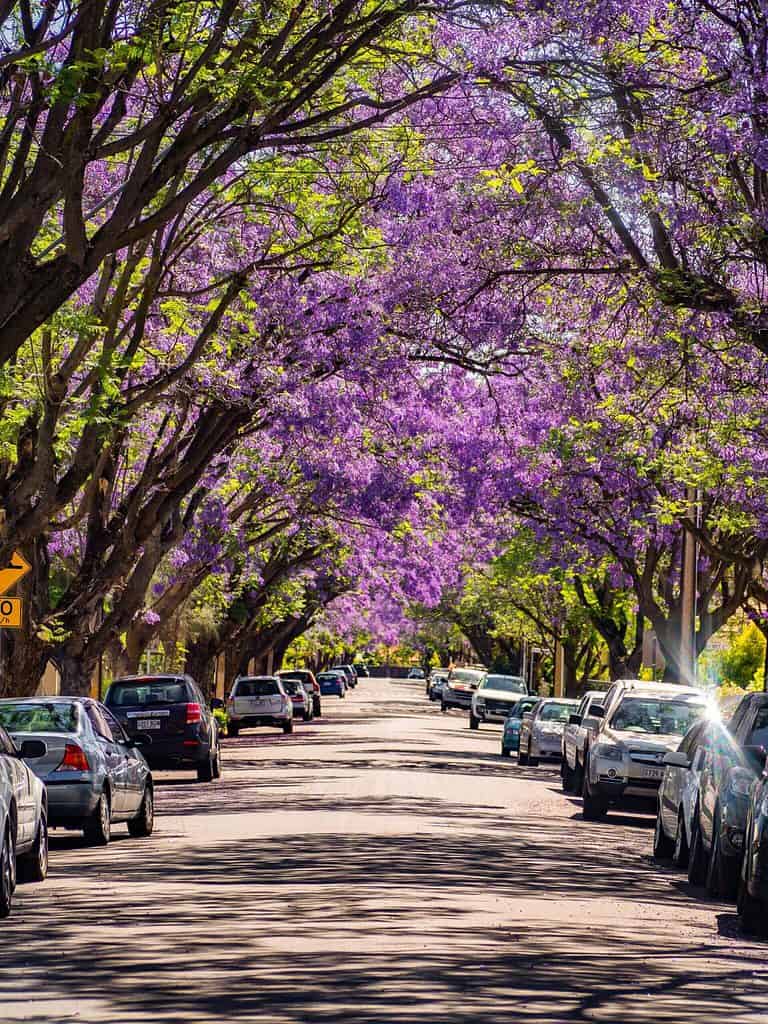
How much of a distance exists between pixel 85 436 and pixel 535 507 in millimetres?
19734

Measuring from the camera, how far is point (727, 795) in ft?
48.6

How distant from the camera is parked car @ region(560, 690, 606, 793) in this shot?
2893 centimetres

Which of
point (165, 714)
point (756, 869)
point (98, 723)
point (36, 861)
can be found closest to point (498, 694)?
point (165, 714)

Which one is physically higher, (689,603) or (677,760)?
(689,603)

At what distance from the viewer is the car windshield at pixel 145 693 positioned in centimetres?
2988

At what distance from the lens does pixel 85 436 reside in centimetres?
2383

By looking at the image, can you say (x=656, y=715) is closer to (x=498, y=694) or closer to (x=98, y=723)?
(x=98, y=723)

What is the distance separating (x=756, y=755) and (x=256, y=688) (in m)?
39.6

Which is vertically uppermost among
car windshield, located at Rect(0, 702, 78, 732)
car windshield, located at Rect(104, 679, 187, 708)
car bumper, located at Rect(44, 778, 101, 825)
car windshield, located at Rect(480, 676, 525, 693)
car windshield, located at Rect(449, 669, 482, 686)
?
car windshield, located at Rect(449, 669, 482, 686)

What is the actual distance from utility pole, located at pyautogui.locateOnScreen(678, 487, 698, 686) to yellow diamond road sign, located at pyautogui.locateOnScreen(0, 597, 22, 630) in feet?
49.6

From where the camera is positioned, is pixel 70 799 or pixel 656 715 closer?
pixel 70 799

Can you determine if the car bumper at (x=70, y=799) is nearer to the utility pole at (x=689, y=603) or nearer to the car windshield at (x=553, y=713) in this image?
the utility pole at (x=689, y=603)

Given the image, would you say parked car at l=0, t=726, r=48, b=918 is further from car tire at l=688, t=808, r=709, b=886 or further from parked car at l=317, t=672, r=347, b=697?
parked car at l=317, t=672, r=347, b=697

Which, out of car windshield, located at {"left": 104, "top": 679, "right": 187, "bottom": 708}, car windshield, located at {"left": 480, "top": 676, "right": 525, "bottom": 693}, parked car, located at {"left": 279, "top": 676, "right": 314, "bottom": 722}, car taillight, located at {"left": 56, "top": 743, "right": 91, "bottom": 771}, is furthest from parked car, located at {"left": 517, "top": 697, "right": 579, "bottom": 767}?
parked car, located at {"left": 279, "top": 676, "right": 314, "bottom": 722}
